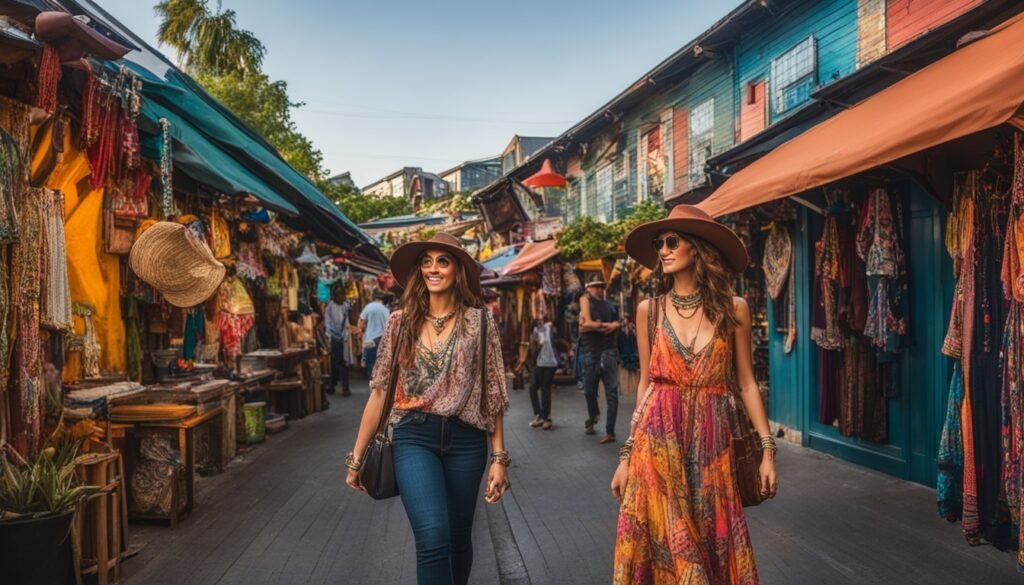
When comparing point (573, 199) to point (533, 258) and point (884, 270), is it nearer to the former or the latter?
point (533, 258)

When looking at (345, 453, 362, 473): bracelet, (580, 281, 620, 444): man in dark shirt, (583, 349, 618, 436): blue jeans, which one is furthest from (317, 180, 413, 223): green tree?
(345, 453, 362, 473): bracelet

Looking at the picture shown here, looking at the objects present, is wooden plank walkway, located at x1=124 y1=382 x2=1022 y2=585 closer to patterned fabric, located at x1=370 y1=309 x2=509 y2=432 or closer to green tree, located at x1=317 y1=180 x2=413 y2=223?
patterned fabric, located at x1=370 y1=309 x2=509 y2=432

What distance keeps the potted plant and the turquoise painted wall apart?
10.6 metres

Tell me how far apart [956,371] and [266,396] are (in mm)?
9208

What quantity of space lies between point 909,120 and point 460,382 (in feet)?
9.83

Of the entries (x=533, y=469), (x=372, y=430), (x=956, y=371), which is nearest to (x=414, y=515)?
(x=372, y=430)

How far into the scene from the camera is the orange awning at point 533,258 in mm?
16609

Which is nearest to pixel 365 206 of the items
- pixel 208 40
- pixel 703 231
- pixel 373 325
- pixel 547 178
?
pixel 208 40

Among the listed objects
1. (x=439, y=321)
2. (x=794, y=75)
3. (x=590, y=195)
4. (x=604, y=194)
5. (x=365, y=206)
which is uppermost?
(x=365, y=206)

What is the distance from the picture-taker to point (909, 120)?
458 centimetres

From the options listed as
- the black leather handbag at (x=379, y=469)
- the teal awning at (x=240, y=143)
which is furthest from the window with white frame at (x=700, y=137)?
the black leather handbag at (x=379, y=469)

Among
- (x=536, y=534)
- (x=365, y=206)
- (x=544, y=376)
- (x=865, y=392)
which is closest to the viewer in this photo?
(x=536, y=534)

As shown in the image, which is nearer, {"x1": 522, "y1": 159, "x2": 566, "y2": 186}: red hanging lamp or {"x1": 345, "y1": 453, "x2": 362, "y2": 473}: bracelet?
{"x1": 345, "y1": 453, "x2": 362, "y2": 473}: bracelet

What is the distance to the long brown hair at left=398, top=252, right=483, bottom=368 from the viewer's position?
12.1 ft
